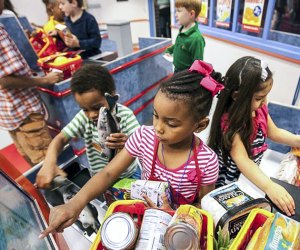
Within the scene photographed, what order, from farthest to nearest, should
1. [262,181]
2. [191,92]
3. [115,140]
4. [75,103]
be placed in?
[75,103] < [115,140] < [262,181] < [191,92]

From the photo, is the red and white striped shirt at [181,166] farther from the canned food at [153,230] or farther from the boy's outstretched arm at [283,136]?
the boy's outstretched arm at [283,136]

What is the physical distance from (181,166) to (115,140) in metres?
0.32

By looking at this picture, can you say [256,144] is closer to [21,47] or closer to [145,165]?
[145,165]

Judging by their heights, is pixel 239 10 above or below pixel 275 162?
above

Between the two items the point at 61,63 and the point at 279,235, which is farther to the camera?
the point at 61,63

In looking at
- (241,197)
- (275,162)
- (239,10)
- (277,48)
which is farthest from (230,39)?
(241,197)

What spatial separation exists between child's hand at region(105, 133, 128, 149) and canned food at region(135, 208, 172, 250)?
56 cm

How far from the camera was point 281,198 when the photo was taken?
0.80m

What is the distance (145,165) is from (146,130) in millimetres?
135

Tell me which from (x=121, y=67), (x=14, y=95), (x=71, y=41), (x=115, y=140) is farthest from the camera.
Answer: (x=121, y=67)

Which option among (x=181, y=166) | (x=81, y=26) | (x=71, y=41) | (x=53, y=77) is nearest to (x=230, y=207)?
(x=181, y=166)

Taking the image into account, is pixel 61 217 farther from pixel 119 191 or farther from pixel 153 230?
pixel 153 230

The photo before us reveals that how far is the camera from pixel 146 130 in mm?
930

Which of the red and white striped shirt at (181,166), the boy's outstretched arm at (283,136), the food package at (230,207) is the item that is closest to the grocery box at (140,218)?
the food package at (230,207)
